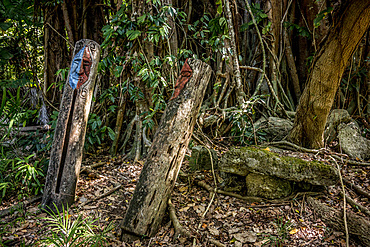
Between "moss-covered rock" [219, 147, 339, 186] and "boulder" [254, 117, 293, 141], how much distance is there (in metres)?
1.23

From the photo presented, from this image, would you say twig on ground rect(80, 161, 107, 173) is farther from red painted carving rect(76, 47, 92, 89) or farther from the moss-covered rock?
the moss-covered rock

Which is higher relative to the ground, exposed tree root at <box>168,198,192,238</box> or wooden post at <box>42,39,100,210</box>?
wooden post at <box>42,39,100,210</box>

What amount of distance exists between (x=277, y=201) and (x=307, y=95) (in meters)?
1.46

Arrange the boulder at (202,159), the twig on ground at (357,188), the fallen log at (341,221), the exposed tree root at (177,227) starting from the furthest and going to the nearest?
1. the boulder at (202,159)
2. the twig on ground at (357,188)
3. the exposed tree root at (177,227)
4. the fallen log at (341,221)

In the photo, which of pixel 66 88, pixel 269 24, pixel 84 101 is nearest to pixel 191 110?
pixel 84 101

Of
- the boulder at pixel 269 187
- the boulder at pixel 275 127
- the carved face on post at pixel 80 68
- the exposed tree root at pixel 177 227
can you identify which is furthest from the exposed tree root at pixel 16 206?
the boulder at pixel 275 127

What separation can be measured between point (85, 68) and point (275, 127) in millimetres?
2983

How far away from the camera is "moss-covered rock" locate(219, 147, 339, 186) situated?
236 centimetres

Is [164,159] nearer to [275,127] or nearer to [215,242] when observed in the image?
[215,242]

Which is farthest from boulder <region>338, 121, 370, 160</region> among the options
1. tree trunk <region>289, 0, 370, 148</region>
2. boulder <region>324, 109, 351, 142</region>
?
tree trunk <region>289, 0, 370, 148</region>

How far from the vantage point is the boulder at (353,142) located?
328 cm

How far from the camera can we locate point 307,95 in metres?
2.97

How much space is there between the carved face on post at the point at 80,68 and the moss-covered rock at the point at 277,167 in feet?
5.84

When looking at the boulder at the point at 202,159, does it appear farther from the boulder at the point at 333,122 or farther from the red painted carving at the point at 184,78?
the boulder at the point at 333,122
